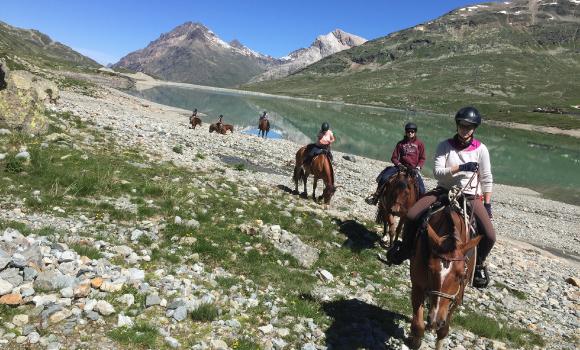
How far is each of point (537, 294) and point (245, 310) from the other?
1048 centimetres

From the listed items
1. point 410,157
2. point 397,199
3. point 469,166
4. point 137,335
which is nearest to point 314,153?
point 410,157

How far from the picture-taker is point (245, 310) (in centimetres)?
940

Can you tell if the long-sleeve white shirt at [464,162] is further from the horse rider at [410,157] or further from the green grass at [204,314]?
the horse rider at [410,157]

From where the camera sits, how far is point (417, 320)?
8164 mm

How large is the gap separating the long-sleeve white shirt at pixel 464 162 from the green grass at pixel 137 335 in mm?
6596

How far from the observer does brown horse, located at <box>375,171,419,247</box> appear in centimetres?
1522

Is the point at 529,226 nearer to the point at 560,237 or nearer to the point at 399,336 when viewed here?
the point at 560,237

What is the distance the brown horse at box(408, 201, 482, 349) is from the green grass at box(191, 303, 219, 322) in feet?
13.3

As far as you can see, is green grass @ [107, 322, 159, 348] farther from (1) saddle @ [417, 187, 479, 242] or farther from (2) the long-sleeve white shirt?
(2) the long-sleeve white shirt

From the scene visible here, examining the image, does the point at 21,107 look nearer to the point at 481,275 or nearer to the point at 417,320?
the point at 417,320

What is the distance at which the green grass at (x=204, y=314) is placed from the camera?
28.2 feet

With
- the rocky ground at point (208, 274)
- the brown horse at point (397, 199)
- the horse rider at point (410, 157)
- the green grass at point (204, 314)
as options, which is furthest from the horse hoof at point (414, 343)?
the horse rider at point (410, 157)

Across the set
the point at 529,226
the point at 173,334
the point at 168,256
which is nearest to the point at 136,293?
the point at 173,334

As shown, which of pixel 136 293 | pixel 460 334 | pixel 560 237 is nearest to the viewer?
pixel 136 293
